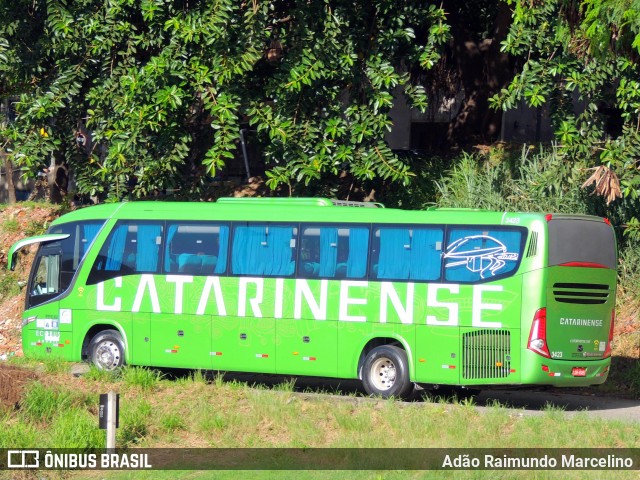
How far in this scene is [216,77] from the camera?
20.6 m

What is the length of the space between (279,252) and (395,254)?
6.31ft

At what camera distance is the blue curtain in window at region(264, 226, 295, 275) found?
17125mm

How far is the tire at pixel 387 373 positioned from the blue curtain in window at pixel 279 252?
188 cm

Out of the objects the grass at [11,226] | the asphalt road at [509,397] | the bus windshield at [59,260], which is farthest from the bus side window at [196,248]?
the grass at [11,226]

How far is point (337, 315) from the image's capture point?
16734mm

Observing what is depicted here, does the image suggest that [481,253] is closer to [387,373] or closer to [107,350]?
[387,373]

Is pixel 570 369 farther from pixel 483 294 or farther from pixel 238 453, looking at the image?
pixel 238 453

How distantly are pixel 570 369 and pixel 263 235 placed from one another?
16.8 feet

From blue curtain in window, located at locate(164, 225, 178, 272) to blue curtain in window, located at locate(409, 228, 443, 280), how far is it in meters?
4.05

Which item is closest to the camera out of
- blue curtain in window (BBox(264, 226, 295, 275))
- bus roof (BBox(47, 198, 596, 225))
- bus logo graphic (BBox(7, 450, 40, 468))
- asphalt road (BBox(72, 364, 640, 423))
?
bus logo graphic (BBox(7, 450, 40, 468))

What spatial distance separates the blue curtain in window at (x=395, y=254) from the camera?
16.3 meters

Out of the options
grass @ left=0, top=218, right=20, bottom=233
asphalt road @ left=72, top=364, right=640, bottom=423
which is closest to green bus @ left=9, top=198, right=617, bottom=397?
asphalt road @ left=72, top=364, right=640, bottom=423

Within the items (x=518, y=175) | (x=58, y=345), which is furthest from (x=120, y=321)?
(x=518, y=175)

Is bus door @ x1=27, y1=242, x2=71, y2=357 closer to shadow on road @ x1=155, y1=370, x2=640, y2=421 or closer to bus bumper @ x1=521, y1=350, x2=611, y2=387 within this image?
shadow on road @ x1=155, y1=370, x2=640, y2=421
